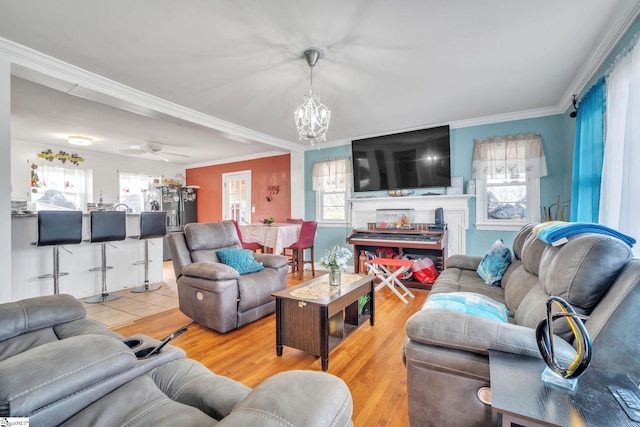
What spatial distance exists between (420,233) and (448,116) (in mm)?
1713

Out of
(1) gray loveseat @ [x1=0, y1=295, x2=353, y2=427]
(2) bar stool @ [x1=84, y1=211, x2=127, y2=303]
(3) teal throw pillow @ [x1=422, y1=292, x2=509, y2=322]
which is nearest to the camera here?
(1) gray loveseat @ [x1=0, y1=295, x2=353, y2=427]

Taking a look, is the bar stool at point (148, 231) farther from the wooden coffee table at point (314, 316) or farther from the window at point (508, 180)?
the window at point (508, 180)

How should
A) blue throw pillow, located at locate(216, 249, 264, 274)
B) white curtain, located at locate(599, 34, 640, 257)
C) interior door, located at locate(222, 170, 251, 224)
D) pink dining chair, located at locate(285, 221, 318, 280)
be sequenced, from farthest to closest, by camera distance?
interior door, located at locate(222, 170, 251, 224) → pink dining chair, located at locate(285, 221, 318, 280) → blue throw pillow, located at locate(216, 249, 264, 274) → white curtain, located at locate(599, 34, 640, 257)

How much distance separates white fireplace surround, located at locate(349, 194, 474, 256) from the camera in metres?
4.24

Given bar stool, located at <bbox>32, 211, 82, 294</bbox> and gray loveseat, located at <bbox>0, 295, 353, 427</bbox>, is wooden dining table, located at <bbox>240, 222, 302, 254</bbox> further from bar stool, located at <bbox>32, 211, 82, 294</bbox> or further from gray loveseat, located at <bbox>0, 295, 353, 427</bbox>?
gray loveseat, located at <bbox>0, 295, 353, 427</bbox>

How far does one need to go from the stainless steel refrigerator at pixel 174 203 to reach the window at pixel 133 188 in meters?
0.20

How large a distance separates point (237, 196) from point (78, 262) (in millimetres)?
3696

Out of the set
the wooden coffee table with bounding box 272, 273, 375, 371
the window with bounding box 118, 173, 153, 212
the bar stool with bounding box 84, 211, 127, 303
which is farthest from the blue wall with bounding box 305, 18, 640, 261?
the window with bounding box 118, 173, 153, 212

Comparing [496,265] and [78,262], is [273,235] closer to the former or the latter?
[78,262]

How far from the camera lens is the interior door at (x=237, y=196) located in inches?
Result: 270

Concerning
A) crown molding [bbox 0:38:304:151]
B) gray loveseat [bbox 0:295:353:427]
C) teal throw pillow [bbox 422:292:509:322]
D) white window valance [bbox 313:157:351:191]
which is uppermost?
crown molding [bbox 0:38:304:151]

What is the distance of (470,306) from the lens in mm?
1622

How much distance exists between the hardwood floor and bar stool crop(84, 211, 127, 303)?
123cm

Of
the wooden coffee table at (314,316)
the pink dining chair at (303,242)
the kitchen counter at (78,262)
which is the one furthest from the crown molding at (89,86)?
the wooden coffee table at (314,316)
